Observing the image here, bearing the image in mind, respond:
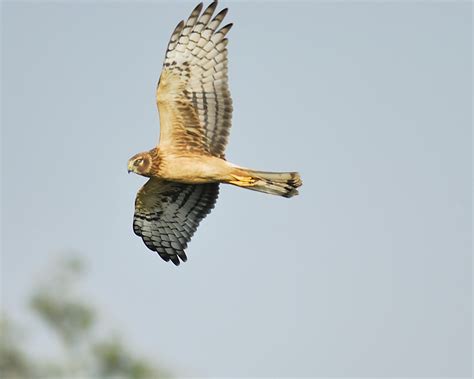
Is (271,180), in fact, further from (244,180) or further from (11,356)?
(11,356)

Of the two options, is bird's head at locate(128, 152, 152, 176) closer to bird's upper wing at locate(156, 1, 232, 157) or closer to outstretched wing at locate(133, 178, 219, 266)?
bird's upper wing at locate(156, 1, 232, 157)

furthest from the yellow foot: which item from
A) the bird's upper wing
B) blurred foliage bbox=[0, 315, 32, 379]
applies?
blurred foliage bbox=[0, 315, 32, 379]

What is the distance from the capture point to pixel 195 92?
12203mm

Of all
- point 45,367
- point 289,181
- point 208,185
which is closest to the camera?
point 289,181

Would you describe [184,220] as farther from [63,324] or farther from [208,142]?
[63,324]

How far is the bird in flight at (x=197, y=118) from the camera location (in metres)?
11.8

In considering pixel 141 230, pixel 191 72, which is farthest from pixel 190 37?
pixel 141 230

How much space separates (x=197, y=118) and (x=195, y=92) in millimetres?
274

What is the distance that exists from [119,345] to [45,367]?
54.9 inches

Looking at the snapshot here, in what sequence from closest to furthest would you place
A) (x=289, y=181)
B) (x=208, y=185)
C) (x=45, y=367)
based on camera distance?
(x=289, y=181), (x=208, y=185), (x=45, y=367)

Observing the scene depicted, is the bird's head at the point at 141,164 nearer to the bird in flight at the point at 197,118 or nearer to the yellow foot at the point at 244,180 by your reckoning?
the bird in flight at the point at 197,118

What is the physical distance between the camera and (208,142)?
40.1ft

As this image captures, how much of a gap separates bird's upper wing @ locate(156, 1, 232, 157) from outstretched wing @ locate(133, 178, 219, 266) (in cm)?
95

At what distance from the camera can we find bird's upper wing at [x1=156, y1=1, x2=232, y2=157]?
12.1 metres
